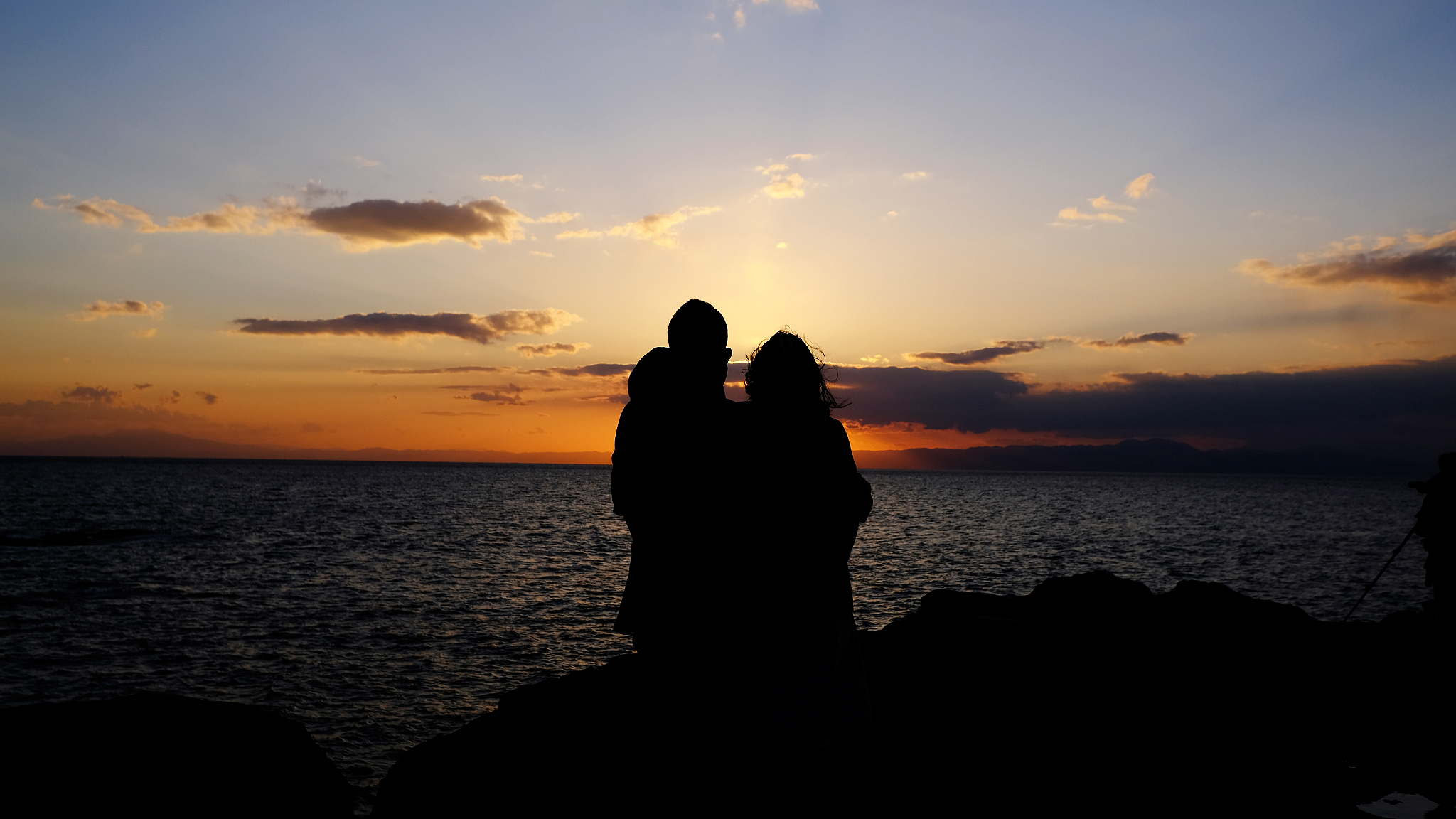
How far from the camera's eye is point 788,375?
10.7 feet

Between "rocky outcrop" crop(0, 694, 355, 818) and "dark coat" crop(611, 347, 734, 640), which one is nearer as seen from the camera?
"dark coat" crop(611, 347, 734, 640)

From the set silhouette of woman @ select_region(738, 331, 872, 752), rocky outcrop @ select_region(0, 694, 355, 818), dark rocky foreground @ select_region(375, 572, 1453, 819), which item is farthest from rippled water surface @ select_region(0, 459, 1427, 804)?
silhouette of woman @ select_region(738, 331, 872, 752)

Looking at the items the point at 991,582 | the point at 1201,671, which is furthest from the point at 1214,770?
the point at 991,582

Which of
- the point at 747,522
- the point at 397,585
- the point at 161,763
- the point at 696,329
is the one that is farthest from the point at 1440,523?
the point at 397,585

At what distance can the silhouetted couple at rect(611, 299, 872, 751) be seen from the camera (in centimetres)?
296

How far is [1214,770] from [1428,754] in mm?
4057

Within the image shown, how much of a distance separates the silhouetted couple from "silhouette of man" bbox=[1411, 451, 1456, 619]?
12494mm

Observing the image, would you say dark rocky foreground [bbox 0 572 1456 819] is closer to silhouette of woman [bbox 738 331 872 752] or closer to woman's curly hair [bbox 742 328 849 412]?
silhouette of woman [bbox 738 331 872 752]

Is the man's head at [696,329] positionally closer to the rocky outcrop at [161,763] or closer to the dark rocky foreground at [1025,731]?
the dark rocky foreground at [1025,731]

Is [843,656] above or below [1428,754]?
above

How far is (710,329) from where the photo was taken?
3.03 m

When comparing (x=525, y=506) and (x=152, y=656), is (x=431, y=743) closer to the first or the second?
(x=152, y=656)

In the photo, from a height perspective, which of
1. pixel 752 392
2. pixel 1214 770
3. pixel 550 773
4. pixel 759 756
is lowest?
pixel 1214 770

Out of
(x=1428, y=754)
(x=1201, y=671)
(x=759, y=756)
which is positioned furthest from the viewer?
(x=1201, y=671)
